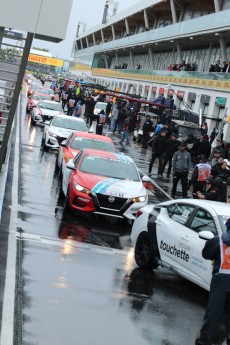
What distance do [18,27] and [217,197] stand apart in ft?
17.0

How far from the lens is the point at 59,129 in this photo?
23688 millimetres

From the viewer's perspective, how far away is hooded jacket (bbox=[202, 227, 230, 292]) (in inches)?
263

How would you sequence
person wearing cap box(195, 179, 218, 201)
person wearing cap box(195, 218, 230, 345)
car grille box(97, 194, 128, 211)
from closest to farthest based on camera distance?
person wearing cap box(195, 218, 230, 345) → person wearing cap box(195, 179, 218, 201) → car grille box(97, 194, 128, 211)

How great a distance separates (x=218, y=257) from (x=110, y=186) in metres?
6.30

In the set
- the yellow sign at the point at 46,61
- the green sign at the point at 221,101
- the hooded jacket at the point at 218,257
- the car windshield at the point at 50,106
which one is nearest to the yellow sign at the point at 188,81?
the green sign at the point at 221,101

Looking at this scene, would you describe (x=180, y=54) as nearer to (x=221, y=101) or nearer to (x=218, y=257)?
(x=221, y=101)

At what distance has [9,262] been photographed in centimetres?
884

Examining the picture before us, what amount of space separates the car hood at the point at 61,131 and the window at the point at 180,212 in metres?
14.0

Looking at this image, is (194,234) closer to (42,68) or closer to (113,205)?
(113,205)

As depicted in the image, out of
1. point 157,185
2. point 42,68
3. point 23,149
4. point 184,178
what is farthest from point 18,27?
point 42,68

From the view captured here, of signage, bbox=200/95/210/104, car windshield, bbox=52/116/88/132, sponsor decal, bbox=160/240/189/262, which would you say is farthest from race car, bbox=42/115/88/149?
signage, bbox=200/95/210/104

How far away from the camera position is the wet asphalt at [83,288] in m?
6.76

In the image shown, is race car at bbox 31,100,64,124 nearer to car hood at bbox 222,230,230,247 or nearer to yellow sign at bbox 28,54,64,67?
car hood at bbox 222,230,230,247

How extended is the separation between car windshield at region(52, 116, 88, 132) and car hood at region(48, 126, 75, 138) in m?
0.39
